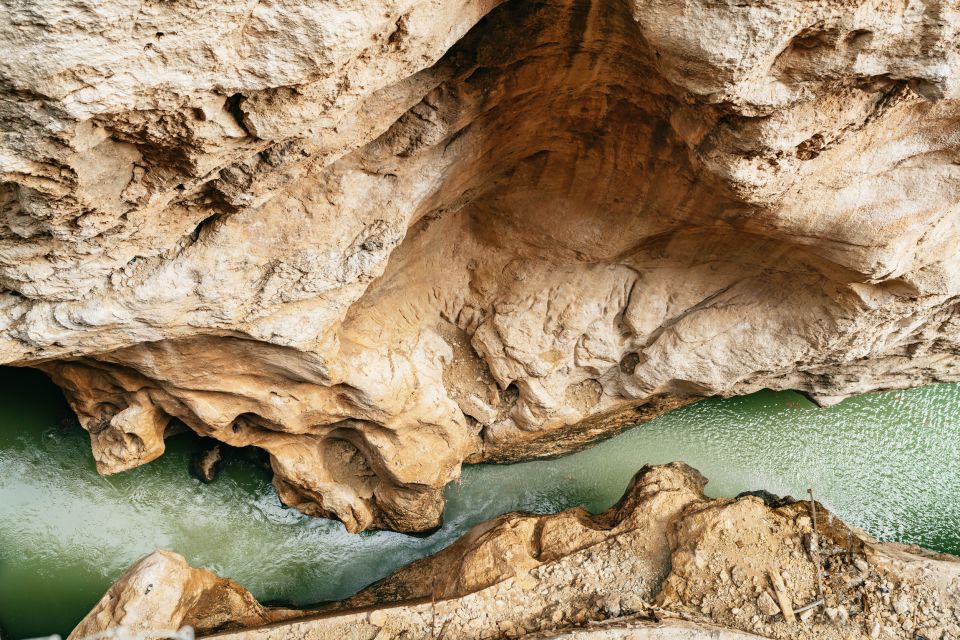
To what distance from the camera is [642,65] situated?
8.41ft

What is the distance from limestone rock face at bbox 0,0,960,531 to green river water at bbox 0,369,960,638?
1.28 ft

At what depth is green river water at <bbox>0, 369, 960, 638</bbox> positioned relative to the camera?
14.3 feet

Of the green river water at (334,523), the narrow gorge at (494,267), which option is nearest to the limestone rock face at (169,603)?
the narrow gorge at (494,267)

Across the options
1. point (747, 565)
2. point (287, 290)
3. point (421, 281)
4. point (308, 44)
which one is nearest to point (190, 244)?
point (287, 290)

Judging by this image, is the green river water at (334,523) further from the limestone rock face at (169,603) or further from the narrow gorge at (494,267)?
the limestone rock face at (169,603)

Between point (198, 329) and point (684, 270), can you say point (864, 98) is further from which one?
point (198, 329)

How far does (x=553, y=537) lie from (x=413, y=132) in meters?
2.62

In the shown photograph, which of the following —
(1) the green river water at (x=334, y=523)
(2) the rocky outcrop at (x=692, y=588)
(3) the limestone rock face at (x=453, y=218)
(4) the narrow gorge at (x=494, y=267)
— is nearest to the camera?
(3) the limestone rock face at (x=453, y=218)

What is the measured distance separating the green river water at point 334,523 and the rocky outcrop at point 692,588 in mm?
1511

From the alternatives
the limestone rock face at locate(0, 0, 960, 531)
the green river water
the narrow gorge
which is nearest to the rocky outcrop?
the narrow gorge

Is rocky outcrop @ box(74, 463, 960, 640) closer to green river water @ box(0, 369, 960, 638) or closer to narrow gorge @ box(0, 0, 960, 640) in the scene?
narrow gorge @ box(0, 0, 960, 640)

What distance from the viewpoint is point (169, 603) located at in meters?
3.41

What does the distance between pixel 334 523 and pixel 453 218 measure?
2793mm

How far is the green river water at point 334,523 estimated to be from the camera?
4.36 meters
